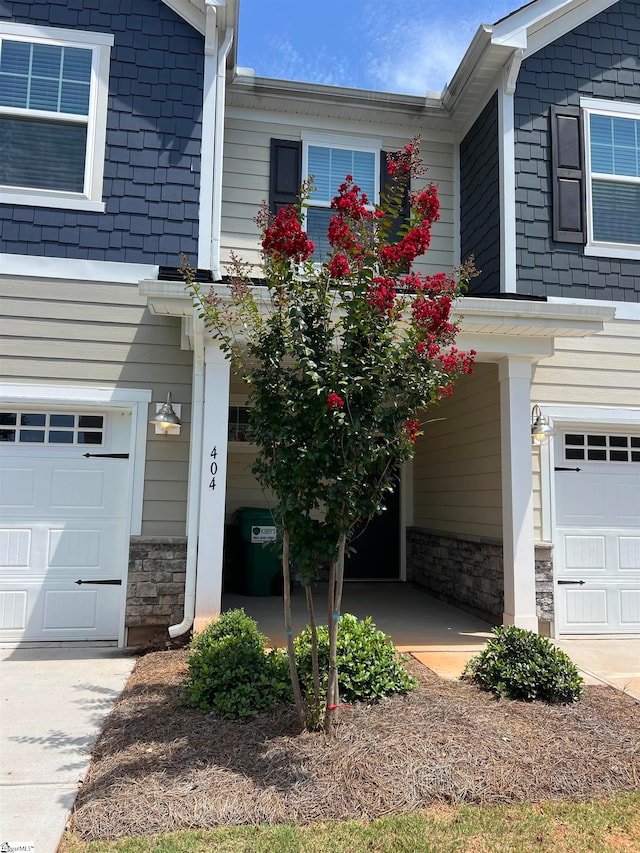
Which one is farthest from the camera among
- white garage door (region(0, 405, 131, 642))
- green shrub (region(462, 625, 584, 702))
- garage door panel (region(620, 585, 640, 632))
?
garage door panel (region(620, 585, 640, 632))

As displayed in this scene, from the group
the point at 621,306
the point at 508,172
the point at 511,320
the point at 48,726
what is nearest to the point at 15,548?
the point at 48,726

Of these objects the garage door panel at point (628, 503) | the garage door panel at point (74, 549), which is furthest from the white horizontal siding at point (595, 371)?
the garage door panel at point (74, 549)

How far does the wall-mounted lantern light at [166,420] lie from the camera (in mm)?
5559

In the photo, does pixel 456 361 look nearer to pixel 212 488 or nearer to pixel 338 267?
pixel 338 267

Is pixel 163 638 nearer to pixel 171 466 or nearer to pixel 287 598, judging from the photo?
pixel 171 466

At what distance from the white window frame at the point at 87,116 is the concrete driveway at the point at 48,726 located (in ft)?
12.7

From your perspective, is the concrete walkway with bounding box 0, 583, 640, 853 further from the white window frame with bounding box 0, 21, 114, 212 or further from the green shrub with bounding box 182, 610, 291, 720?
the white window frame with bounding box 0, 21, 114, 212

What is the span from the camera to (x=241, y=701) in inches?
151

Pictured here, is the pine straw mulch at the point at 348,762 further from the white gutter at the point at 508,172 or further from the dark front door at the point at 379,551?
the dark front door at the point at 379,551

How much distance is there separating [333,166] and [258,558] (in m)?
4.74

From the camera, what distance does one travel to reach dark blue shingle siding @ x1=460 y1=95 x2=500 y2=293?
21.7ft

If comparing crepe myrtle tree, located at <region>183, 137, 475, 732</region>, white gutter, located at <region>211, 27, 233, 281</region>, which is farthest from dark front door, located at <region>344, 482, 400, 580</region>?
crepe myrtle tree, located at <region>183, 137, 475, 732</region>

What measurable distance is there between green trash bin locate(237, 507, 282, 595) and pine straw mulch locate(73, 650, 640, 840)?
386 centimetres

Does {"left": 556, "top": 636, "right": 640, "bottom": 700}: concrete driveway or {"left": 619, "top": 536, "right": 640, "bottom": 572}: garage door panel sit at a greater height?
{"left": 619, "top": 536, "right": 640, "bottom": 572}: garage door panel
